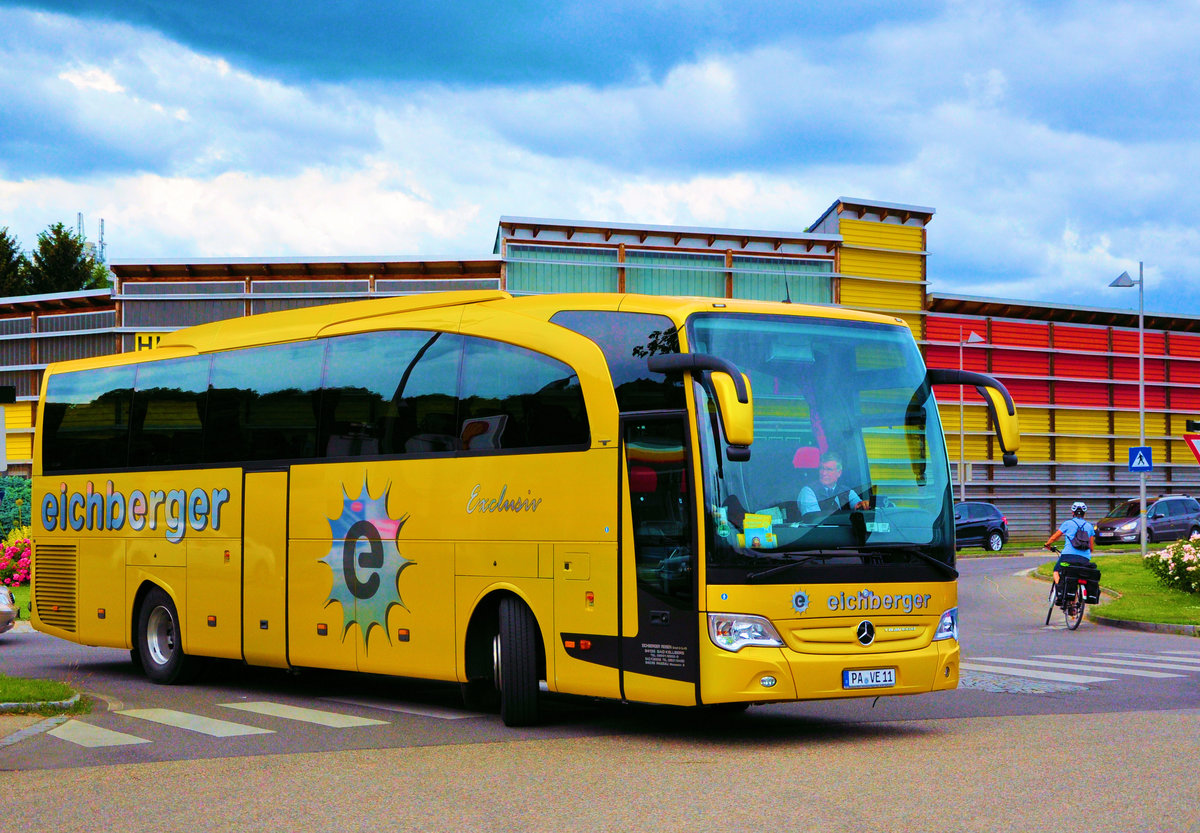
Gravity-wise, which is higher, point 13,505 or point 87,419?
point 87,419

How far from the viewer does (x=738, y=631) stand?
31.7ft

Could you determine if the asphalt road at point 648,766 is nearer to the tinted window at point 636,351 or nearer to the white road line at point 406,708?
the white road line at point 406,708

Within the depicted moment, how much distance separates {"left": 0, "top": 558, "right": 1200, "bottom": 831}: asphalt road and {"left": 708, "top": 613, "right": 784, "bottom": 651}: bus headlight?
2.43 feet

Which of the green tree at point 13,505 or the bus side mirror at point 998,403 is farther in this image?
the green tree at point 13,505

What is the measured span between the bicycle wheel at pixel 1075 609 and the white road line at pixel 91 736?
51.4 feet

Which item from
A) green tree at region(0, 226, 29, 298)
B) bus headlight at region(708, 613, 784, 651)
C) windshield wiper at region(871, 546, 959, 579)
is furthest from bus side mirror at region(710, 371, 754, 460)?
green tree at region(0, 226, 29, 298)

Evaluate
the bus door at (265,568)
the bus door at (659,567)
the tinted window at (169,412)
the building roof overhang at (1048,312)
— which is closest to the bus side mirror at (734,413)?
the bus door at (659,567)

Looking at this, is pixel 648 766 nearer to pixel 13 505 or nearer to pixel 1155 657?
pixel 1155 657

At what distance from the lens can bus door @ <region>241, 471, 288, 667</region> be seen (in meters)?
13.6

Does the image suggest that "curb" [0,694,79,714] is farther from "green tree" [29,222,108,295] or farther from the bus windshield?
"green tree" [29,222,108,295]

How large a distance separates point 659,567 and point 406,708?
12.0 feet

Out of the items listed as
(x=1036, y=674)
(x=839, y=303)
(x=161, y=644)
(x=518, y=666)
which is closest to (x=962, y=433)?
(x=839, y=303)

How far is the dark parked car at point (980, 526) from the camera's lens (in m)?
49.0

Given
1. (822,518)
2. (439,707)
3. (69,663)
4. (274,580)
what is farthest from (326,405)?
(69,663)
